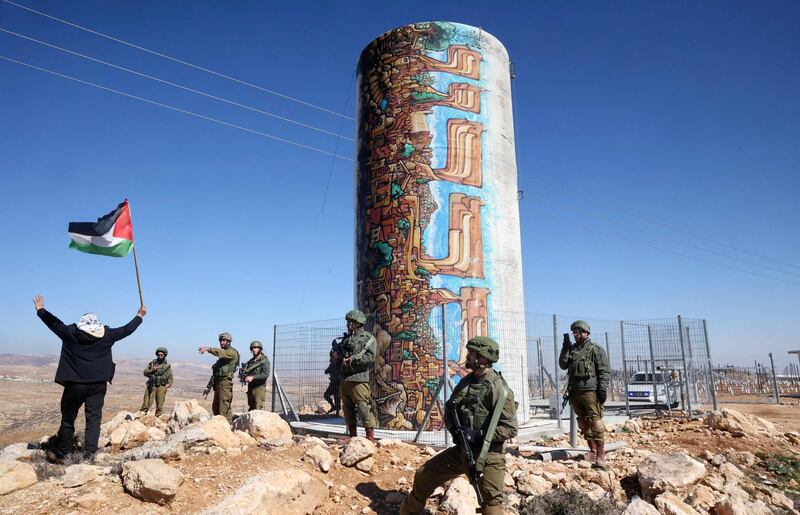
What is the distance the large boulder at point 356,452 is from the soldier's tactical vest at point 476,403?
88.4 inches

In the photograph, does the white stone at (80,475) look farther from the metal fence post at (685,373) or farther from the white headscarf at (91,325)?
the metal fence post at (685,373)

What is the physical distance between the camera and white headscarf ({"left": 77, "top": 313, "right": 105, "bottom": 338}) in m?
6.68

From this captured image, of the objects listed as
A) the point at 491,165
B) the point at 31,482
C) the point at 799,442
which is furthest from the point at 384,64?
the point at 799,442

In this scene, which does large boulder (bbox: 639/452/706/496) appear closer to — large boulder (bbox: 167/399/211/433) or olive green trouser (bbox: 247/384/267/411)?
large boulder (bbox: 167/399/211/433)

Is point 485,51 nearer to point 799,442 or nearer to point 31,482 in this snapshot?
point 799,442

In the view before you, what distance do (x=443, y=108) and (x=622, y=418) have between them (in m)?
8.64

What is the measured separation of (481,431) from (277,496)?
2355mm

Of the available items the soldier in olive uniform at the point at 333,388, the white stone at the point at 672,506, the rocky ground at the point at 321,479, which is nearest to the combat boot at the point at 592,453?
the rocky ground at the point at 321,479

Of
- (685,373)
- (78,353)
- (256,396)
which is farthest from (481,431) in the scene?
(685,373)

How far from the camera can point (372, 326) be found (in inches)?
477

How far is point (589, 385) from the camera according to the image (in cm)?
782

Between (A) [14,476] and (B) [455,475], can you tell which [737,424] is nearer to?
(B) [455,475]

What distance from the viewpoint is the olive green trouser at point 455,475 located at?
4816mm

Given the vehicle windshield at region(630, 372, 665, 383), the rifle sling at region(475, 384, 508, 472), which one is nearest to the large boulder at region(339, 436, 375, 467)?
the rifle sling at region(475, 384, 508, 472)
